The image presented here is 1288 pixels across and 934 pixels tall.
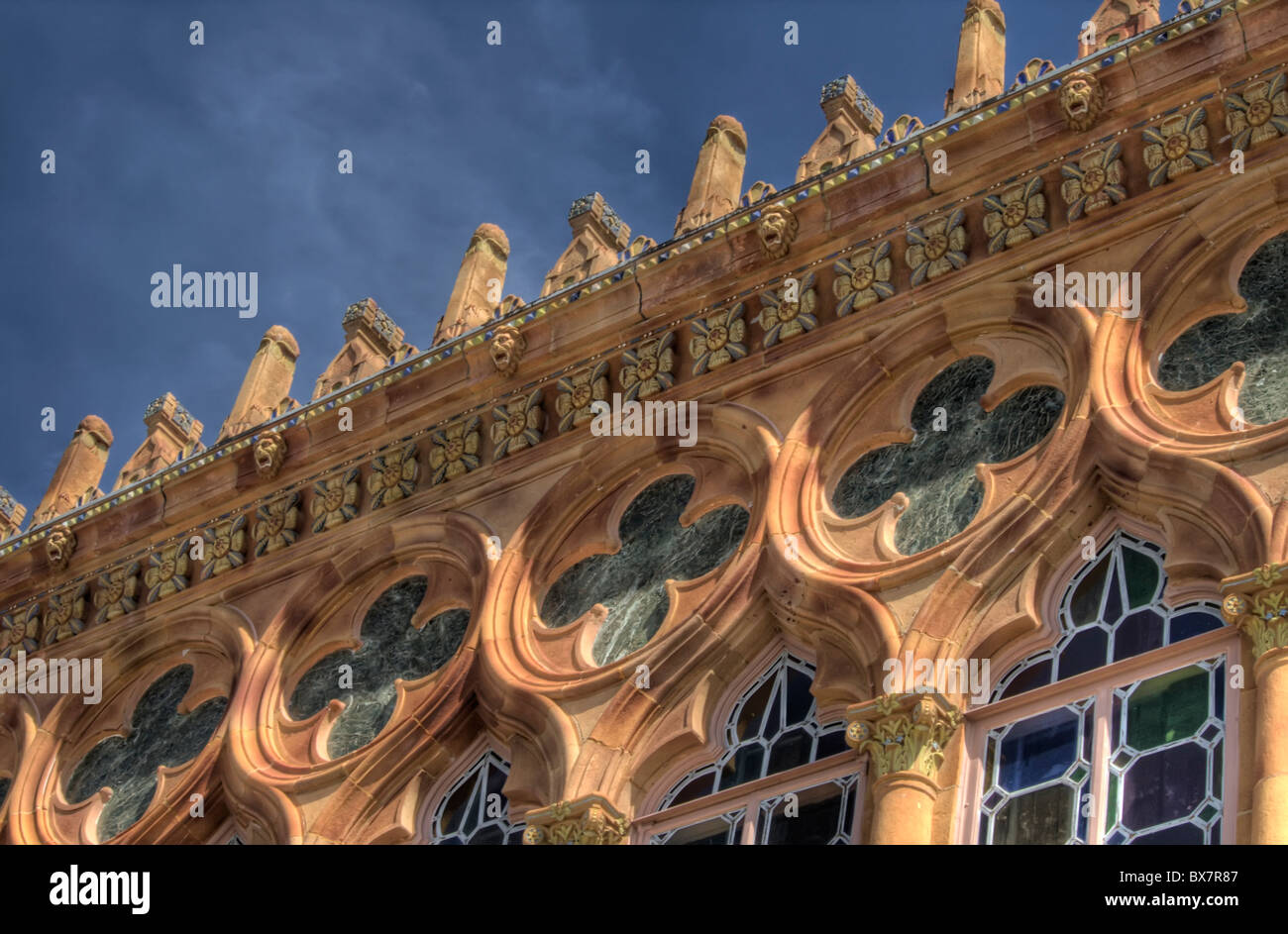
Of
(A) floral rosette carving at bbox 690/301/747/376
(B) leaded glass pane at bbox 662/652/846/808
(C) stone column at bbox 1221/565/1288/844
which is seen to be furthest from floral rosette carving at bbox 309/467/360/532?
(C) stone column at bbox 1221/565/1288/844

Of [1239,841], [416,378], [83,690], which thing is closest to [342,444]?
[416,378]

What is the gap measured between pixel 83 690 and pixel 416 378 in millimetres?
3706

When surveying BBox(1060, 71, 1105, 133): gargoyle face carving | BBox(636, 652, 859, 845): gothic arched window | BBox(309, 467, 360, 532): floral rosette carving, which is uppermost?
BBox(1060, 71, 1105, 133): gargoyle face carving

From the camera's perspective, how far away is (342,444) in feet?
64.9

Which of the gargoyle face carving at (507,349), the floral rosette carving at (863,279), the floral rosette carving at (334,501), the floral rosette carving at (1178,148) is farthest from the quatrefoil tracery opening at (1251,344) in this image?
the floral rosette carving at (334,501)

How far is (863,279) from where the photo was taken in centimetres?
1744

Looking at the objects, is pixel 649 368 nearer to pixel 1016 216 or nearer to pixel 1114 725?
pixel 1016 216

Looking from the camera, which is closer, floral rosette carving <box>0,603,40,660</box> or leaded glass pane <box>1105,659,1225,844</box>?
leaded glass pane <box>1105,659,1225,844</box>

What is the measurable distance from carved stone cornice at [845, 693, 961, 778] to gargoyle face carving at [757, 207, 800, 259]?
177 inches

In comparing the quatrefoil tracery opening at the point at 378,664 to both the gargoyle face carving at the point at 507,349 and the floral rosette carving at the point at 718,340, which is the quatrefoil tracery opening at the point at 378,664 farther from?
the floral rosette carving at the point at 718,340

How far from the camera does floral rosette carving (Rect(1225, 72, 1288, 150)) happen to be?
16.0 metres

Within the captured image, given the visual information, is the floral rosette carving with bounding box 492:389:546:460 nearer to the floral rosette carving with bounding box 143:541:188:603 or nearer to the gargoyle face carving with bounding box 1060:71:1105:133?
the floral rosette carving with bounding box 143:541:188:603
